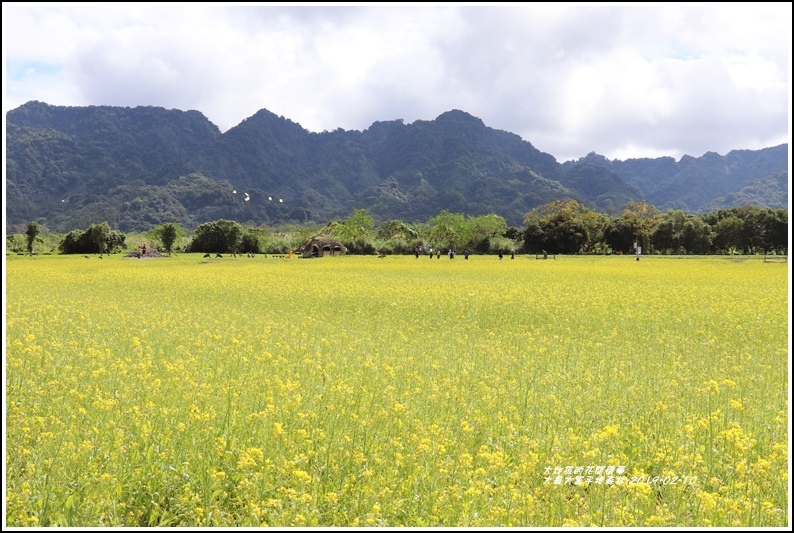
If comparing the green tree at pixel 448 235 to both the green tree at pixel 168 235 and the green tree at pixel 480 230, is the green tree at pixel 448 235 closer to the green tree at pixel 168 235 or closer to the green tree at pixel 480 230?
the green tree at pixel 480 230

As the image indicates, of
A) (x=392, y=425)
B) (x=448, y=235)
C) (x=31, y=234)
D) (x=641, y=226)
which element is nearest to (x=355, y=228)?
(x=448, y=235)

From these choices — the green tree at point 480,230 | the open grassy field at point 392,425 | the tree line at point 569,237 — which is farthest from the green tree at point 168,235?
the open grassy field at point 392,425

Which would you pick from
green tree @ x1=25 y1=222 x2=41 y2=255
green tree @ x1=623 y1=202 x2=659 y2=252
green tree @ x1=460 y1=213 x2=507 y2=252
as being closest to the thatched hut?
green tree @ x1=460 y1=213 x2=507 y2=252

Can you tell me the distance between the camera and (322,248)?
240 feet

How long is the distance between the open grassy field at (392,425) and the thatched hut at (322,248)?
58189 mm

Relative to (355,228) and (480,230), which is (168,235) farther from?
(480,230)

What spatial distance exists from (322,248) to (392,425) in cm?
6822

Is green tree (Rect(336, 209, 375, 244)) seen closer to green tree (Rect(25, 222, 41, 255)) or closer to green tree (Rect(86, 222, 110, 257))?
green tree (Rect(86, 222, 110, 257))

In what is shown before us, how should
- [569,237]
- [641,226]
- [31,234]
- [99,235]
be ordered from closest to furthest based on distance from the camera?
[31,234], [99,235], [641,226], [569,237]

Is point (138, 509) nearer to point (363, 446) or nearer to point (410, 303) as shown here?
point (363, 446)

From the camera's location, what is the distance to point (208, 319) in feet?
A: 45.8

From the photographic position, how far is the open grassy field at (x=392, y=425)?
412cm

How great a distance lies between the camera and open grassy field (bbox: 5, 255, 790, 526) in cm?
412

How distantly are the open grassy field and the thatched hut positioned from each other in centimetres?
5819
